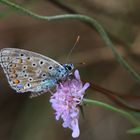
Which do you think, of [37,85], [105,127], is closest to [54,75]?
[37,85]

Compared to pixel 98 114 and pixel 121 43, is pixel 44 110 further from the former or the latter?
pixel 121 43

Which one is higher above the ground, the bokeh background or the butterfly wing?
the butterfly wing

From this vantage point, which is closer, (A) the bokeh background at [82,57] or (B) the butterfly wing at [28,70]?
(B) the butterfly wing at [28,70]

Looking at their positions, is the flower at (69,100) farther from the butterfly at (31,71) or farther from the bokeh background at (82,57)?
the bokeh background at (82,57)

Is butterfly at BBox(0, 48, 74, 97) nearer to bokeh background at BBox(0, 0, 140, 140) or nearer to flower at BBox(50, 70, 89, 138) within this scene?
flower at BBox(50, 70, 89, 138)

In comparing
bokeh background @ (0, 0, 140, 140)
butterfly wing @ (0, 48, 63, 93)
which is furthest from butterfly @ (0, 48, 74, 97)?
bokeh background @ (0, 0, 140, 140)

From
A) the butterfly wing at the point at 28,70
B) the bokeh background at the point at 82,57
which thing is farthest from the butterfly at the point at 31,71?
the bokeh background at the point at 82,57

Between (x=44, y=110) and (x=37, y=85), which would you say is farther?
(x=44, y=110)
